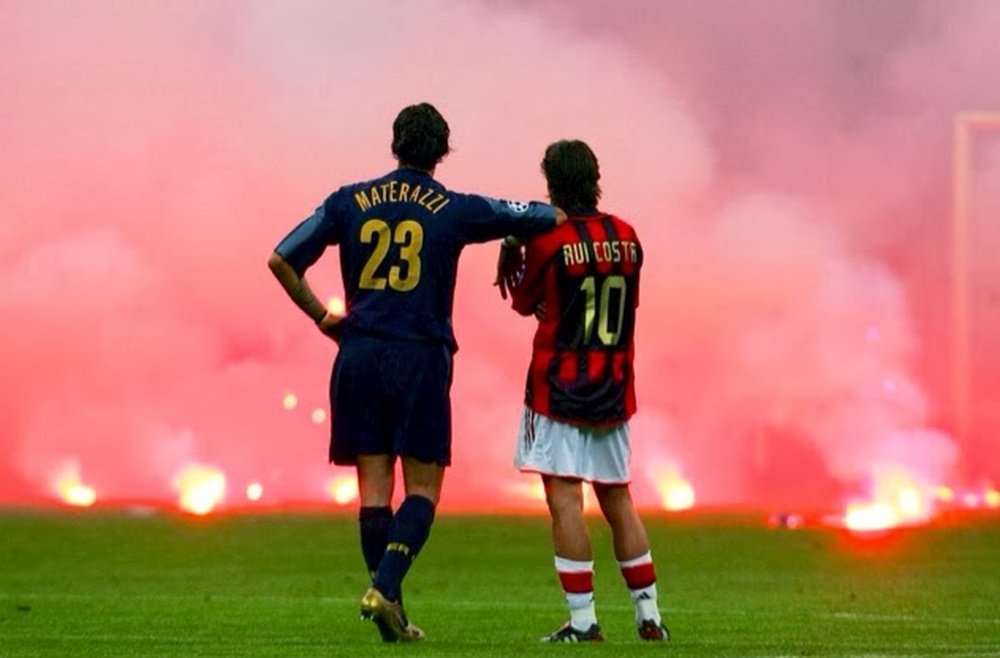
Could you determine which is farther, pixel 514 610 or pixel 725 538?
pixel 725 538

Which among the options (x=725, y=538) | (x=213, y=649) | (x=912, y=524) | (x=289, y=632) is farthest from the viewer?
(x=912, y=524)

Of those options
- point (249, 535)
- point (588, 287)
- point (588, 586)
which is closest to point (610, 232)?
point (588, 287)

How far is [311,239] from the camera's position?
11586mm

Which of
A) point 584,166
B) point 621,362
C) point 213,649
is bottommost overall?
point 213,649

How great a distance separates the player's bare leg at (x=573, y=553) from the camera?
448 inches

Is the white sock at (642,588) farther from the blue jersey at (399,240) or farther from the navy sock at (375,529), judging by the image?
the blue jersey at (399,240)

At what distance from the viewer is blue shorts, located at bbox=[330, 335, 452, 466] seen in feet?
37.9

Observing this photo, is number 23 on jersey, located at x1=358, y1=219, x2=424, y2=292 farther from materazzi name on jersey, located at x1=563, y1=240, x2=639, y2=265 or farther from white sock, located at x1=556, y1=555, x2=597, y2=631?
white sock, located at x1=556, y1=555, x2=597, y2=631

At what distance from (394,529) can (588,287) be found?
4.25ft

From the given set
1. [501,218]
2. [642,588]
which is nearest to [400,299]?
[501,218]

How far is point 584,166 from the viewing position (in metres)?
11.5

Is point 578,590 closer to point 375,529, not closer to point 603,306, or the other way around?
point 375,529

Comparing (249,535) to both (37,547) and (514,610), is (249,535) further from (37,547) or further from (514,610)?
(514,610)

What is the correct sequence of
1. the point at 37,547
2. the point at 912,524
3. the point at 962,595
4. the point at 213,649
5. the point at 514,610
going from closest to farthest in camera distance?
the point at 213,649, the point at 514,610, the point at 962,595, the point at 37,547, the point at 912,524
